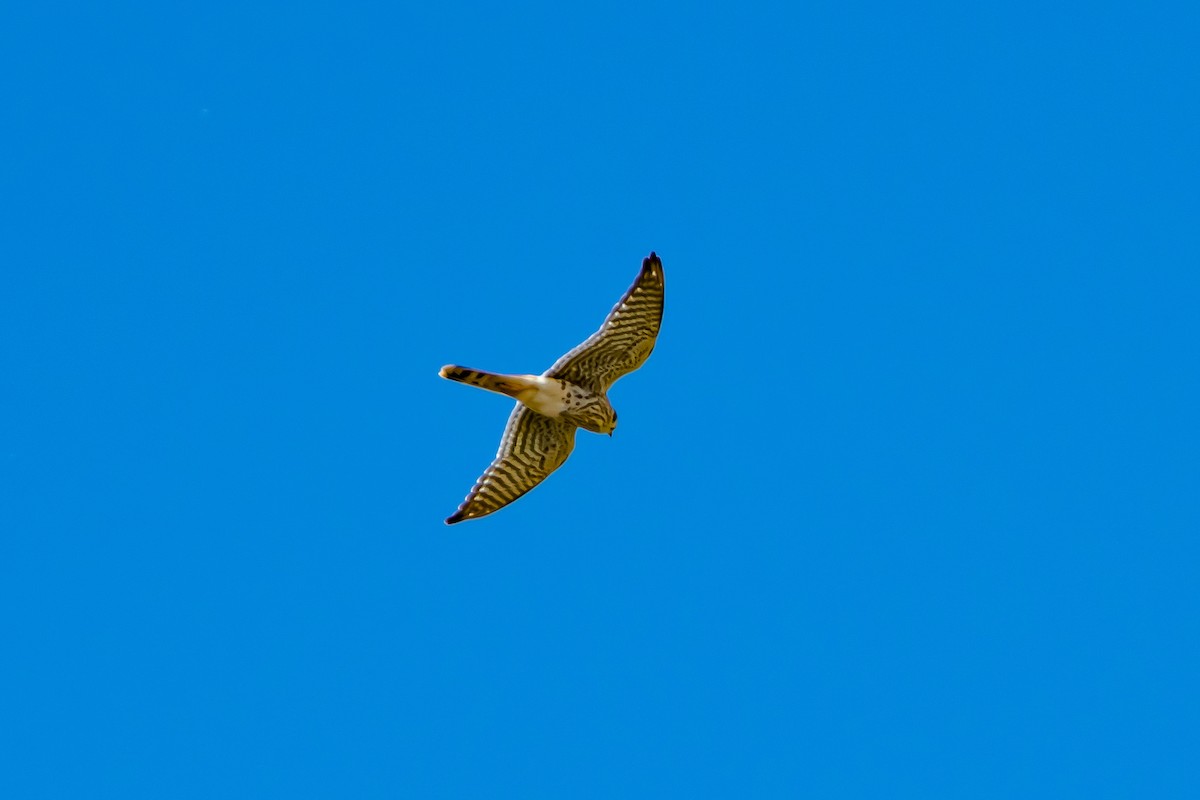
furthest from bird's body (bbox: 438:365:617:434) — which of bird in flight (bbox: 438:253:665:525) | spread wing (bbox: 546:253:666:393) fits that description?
spread wing (bbox: 546:253:666:393)

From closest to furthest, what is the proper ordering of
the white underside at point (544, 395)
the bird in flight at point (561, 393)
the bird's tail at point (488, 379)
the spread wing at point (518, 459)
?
1. the bird's tail at point (488, 379)
2. the bird in flight at point (561, 393)
3. the white underside at point (544, 395)
4. the spread wing at point (518, 459)

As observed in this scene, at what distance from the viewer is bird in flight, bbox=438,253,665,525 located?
18.2 metres

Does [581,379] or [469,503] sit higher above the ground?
[581,379]

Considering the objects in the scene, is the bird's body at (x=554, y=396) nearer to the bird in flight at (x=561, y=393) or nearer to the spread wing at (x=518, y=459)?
the bird in flight at (x=561, y=393)

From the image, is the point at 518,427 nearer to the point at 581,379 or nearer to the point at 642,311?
the point at 581,379

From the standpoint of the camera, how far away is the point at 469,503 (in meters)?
19.0

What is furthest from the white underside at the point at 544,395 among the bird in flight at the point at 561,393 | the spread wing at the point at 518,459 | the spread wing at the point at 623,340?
the spread wing at the point at 518,459

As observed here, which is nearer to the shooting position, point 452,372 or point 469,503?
point 452,372

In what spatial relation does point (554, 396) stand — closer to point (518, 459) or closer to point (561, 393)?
point (561, 393)

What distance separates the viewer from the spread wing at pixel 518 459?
62.5 ft

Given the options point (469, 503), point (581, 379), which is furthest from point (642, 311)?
point (469, 503)

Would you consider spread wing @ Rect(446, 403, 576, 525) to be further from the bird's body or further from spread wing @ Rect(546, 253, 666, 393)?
spread wing @ Rect(546, 253, 666, 393)

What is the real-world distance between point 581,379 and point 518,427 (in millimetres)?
989

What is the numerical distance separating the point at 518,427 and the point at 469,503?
1.07 metres
